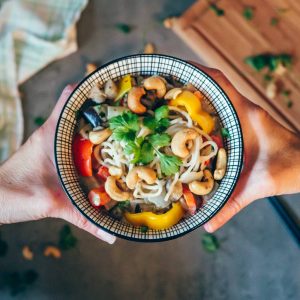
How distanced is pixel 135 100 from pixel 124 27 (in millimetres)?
763

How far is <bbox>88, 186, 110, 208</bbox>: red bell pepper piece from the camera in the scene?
102 centimetres

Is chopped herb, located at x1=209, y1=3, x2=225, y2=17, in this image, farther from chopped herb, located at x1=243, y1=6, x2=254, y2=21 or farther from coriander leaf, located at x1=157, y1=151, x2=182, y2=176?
coriander leaf, located at x1=157, y1=151, x2=182, y2=176

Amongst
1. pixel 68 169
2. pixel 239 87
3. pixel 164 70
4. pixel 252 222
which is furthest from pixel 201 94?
pixel 252 222

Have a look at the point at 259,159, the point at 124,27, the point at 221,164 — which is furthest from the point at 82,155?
the point at 124,27

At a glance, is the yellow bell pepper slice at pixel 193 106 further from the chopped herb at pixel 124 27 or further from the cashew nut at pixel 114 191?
the chopped herb at pixel 124 27

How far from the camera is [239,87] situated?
5.23 ft

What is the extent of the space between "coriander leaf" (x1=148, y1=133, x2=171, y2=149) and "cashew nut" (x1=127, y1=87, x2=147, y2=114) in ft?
0.23

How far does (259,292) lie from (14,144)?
92 centimetres

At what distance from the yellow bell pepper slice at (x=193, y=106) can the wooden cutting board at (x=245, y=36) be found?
0.59m

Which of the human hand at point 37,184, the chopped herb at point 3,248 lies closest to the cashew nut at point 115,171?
the human hand at point 37,184

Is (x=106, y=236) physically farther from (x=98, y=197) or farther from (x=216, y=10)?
(x=216, y=10)

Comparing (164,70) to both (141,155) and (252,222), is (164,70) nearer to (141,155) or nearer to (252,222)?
(141,155)

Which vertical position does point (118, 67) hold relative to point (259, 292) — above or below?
above

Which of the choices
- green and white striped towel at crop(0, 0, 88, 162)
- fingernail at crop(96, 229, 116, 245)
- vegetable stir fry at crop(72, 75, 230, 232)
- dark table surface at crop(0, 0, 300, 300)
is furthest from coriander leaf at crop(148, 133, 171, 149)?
green and white striped towel at crop(0, 0, 88, 162)
